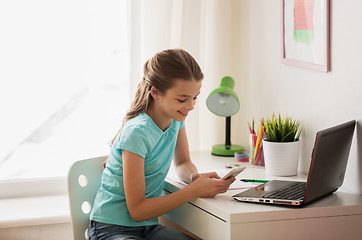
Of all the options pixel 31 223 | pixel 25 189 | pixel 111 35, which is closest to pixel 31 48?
pixel 111 35

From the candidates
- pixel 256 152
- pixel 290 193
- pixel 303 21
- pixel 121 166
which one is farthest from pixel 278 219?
pixel 303 21

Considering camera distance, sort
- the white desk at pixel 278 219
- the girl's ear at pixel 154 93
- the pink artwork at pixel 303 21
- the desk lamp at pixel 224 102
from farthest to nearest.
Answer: the desk lamp at pixel 224 102 → the pink artwork at pixel 303 21 → the girl's ear at pixel 154 93 → the white desk at pixel 278 219

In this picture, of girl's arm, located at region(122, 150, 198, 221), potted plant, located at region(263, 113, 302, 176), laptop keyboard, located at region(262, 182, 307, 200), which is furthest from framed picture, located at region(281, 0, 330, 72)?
girl's arm, located at region(122, 150, 198, 221)

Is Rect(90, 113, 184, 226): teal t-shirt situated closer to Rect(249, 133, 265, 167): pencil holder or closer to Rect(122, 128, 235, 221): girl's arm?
Rect(122, 128, 235, 221): girl's arm

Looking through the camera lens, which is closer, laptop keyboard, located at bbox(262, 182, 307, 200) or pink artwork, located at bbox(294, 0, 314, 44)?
laptop keyboard, located at bbox(262, 182, 307, 200)

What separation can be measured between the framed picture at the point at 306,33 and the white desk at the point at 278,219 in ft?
1.57

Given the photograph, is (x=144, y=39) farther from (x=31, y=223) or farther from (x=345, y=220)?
(x=345, y=220)

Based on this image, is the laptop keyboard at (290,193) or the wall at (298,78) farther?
the wall at (298,78)

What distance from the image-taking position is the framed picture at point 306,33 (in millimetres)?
1793

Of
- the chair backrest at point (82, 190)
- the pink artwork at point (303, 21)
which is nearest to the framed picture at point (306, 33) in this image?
the pink artwork at point (303, 21)

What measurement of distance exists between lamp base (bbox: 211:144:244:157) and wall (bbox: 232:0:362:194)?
0.44 feet

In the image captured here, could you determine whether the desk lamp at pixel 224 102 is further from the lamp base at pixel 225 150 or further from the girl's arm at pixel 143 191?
the girl's arm at pixel 143 191

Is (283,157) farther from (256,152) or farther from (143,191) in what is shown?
(143,191)

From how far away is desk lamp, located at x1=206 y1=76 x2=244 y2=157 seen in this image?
222 cm
